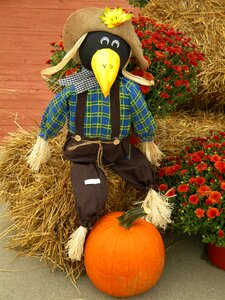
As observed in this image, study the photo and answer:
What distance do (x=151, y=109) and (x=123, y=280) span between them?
0.93 meters

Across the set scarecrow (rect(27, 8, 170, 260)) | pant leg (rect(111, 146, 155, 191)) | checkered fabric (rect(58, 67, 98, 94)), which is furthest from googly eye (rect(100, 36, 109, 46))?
pant leg (rect(111, 146, 155, 191))

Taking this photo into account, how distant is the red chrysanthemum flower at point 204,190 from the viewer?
235 cm

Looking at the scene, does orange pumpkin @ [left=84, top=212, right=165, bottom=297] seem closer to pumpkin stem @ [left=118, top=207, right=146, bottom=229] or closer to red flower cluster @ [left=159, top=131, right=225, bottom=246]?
pumpkin stem @ [left=118, top=207, right=146, bottom=229]

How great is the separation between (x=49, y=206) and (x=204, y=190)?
80 cm

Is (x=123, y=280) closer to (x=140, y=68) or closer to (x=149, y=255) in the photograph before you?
(x=149, y=255)

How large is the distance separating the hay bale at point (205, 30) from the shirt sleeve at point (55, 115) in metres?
1.45

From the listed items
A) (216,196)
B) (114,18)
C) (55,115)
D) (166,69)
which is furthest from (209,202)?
(114,18)

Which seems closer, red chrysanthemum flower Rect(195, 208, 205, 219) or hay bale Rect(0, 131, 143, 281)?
red chrysanthemum flower Rect(195, 208, 205, 219)

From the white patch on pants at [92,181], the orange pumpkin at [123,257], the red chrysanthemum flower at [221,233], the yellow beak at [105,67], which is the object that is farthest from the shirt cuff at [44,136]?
the red chrysanthemum flower at [221,233]

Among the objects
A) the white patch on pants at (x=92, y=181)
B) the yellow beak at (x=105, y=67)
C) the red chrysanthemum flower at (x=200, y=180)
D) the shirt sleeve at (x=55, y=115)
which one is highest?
the yellow beak at (x=105, y=67)

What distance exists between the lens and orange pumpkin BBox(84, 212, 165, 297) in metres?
2.24

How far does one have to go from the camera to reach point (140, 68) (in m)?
2.54

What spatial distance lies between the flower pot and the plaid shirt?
73 cm

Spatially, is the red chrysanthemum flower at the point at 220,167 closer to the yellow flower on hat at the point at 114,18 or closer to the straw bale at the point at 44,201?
the straw bale at the point at 44,201
